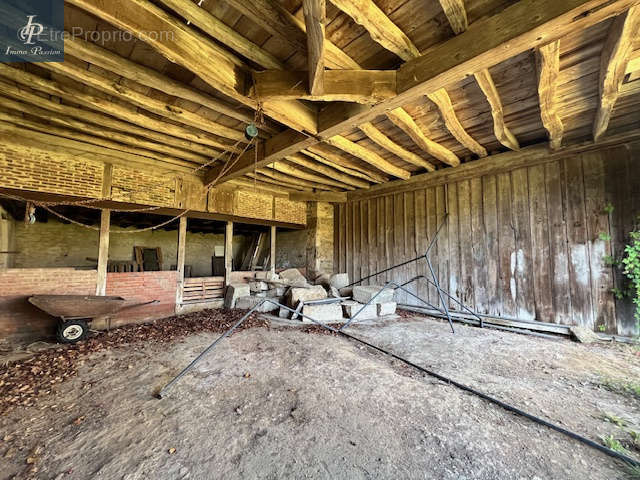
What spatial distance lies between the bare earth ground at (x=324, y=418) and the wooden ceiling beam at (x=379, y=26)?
284 cm

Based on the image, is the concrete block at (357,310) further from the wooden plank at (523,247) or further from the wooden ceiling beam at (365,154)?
the wooden ceiling beam at (365,154)

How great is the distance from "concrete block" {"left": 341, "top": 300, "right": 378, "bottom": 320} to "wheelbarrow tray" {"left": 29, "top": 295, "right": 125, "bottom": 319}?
11.9 feet

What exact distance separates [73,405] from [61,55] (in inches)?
113

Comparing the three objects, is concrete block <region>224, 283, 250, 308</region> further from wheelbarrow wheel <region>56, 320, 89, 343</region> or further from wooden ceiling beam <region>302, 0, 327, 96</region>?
wooden ceiling beam <region>302, 0, 327, 96</region>

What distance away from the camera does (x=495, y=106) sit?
2.78 metres

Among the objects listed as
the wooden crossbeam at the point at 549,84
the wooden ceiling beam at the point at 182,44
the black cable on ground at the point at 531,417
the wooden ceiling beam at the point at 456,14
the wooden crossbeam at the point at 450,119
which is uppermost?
the wooden ceiling beam at the point at 456,14

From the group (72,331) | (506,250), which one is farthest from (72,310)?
(506,250)

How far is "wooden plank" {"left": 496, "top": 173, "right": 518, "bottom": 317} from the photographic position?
13.5 ft

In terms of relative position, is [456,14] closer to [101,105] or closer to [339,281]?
[101,105]

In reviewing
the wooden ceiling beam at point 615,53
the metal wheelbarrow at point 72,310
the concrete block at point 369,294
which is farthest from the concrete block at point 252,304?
the wooden ceiling beam at point 615,53

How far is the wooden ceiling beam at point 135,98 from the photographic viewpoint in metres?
2.12

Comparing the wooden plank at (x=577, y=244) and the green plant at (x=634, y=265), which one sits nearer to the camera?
the green plant at (x=634, y=265)

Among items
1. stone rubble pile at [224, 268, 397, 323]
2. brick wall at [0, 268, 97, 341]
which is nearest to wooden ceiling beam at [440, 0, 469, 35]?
stone rubble pile at [224, 268, 397, 323]

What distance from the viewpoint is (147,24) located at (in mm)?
1674
